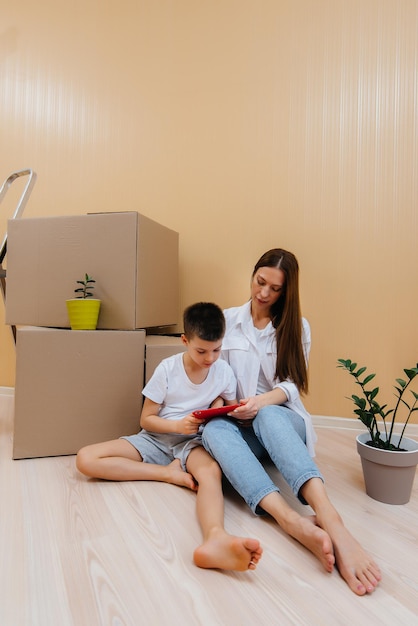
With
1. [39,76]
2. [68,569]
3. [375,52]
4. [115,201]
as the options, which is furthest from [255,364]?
[39,76]

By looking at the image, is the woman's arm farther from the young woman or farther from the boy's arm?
the boy's arm

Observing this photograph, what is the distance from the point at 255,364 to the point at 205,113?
1.23 m

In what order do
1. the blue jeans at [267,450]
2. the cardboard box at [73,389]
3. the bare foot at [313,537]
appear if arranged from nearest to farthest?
the bare foot at [313,537] → the blue jeans at [267,450] → the cardboard box at [73,389]

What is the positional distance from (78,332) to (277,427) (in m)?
0.72

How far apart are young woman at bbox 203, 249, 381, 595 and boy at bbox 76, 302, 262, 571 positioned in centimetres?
6

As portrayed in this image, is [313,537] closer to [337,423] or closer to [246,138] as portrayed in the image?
[337,423]

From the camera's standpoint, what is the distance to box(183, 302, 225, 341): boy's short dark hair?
1.10m

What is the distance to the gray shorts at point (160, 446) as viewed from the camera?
1228mm

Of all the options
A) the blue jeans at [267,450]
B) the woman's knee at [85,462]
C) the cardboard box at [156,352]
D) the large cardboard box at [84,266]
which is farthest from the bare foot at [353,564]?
the large cardboard box at [84,266]

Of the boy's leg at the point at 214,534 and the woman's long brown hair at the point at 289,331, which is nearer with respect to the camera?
A: the boy's leg at the point at 214,534

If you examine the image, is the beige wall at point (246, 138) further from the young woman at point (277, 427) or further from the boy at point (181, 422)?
the boy at point (181, 422)

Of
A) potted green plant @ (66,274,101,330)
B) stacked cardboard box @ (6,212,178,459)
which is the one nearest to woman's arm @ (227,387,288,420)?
stacked cardboard box @ (6,212,178,459)

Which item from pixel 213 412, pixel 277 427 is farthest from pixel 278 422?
pixel 213 412

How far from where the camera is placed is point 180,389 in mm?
1209
